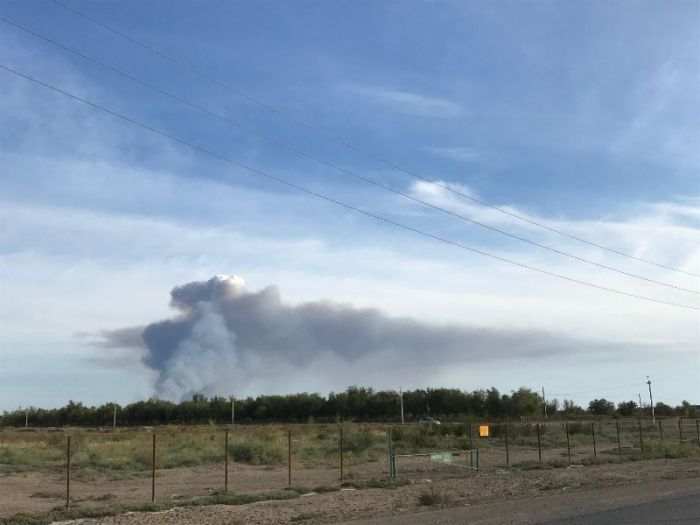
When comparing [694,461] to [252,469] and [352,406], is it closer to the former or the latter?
[252,469]

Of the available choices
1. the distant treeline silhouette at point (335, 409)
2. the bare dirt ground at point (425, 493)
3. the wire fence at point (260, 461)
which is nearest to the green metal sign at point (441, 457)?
the wire fence at point (260, 461)

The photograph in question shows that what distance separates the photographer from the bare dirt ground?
20.5m

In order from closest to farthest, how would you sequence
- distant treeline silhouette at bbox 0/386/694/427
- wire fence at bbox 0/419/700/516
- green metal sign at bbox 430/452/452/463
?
wire fence at bbox 0/419/700/516, green metal sign at bbox 430/452/452/463, distant treeline silhouette at bbox 0/386/694/427

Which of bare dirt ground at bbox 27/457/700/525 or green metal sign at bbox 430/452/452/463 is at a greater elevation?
green metal sign at bbox 430/452/452/463

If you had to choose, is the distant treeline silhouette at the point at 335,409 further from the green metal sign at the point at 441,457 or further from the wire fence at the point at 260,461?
the green metal sign at the point at 441,457

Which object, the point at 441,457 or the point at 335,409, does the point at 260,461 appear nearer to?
the point at 441,457

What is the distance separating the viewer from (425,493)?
81.1ft

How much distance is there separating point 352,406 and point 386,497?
137761mm

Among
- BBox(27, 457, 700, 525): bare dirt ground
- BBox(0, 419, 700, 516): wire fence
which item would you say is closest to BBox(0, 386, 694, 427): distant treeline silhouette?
BBox(0, 419, 700, 516): wire fence

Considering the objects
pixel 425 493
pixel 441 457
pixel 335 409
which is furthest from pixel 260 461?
pixel 335 409

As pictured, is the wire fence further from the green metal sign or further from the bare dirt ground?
the bare dirt ground

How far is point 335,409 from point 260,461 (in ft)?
383

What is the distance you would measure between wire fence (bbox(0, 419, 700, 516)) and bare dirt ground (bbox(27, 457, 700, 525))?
261 cm

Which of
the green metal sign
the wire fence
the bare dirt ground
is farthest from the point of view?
the green metal sign
